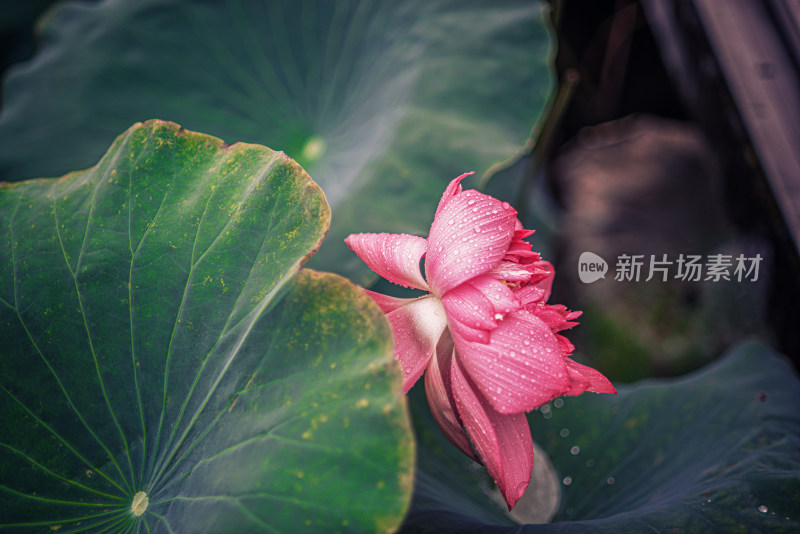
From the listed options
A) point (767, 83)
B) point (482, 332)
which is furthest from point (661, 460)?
point (767, 83)

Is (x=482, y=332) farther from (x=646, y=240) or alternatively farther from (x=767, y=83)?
(x=646, y=240)

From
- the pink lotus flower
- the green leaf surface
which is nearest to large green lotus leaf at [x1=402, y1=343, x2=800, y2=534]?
the pink lotus flower

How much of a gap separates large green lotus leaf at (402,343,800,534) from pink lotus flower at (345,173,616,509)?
183mm

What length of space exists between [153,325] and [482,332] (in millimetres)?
305

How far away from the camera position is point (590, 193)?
1.63 metres

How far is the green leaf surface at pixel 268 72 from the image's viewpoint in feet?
2.83

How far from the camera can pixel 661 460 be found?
724 millimetres

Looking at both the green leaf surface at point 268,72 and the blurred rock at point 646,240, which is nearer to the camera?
the green leaf surface at point 268,72

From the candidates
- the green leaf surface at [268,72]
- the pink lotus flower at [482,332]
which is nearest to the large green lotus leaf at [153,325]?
the pink lotus flower at [482,332]

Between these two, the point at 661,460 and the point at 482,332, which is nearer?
the point at 482,332

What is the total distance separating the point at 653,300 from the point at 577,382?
117cm

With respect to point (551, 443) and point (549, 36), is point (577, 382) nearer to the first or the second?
point (551, 443)

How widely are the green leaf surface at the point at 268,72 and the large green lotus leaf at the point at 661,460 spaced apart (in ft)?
1.72

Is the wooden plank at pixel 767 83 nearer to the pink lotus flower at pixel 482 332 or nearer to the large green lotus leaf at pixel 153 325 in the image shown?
the pink lotus flower at pixel 482 332
